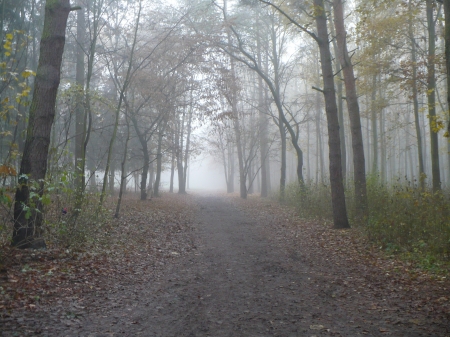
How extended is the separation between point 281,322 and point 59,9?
7.53 metres

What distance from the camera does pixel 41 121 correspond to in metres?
7.80

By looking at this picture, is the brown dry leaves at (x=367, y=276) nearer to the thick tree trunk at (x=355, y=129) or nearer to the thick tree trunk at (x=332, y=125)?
the thick tree trunk at (x=332, y=125)

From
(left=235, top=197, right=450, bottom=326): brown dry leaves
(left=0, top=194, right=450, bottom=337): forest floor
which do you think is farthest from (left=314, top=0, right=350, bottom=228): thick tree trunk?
(left=0, top=194, right=450, bottom=337): forest floor

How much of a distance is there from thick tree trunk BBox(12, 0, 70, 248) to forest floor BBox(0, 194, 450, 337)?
2.01 ft

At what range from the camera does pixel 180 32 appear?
61.1 feet

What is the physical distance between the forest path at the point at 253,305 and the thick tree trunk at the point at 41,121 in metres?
2.59

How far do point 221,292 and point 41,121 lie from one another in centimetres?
504

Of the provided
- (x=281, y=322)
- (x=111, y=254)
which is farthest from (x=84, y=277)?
(x=281, y=322)

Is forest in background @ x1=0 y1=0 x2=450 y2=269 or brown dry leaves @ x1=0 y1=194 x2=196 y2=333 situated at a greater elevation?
forest in background @ x1=0 y1=0 x2=450 y2=269

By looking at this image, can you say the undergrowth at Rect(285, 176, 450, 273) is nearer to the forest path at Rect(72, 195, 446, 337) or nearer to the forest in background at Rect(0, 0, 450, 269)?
the forest in background at Rect(0, 0, 450, 269)

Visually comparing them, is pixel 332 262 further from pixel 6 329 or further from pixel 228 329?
pixel 6 329

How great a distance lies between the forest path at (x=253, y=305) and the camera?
15.2 feet

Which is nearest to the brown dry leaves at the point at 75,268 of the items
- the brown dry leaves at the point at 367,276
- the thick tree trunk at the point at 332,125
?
the brown dry leaves at the point at 367,276

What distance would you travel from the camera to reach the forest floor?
4.71 metres
